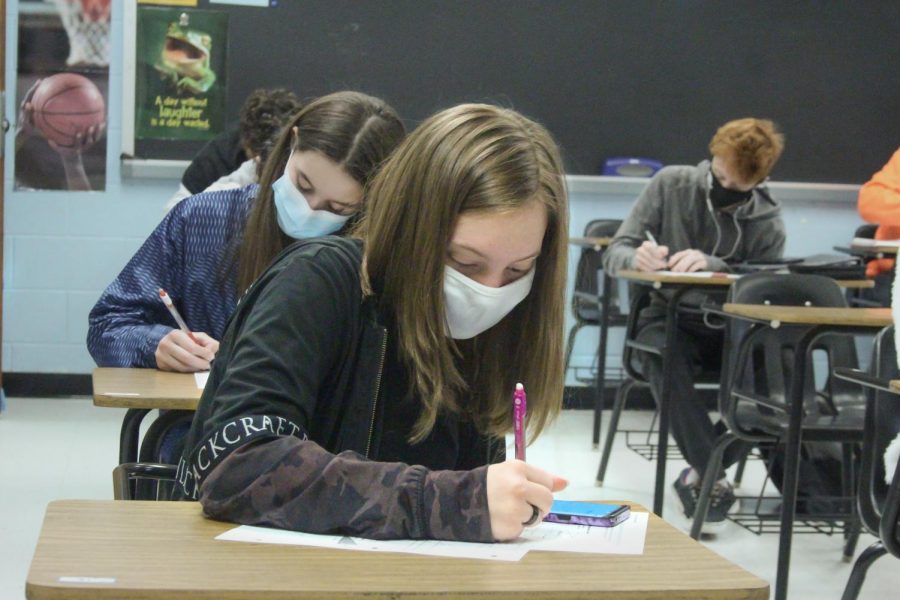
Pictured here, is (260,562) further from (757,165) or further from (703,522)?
(757,165)

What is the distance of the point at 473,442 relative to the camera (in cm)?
146

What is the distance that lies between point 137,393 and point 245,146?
6.40 feet

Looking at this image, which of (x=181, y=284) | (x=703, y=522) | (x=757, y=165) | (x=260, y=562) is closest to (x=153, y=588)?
(x=260, y=562)

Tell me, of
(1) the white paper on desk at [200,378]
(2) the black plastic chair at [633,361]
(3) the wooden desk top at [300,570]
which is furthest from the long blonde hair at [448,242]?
(2) the black plastic chair at [633,361]

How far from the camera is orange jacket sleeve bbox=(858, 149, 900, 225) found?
4652 mm

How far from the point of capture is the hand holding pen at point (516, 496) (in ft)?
3.47

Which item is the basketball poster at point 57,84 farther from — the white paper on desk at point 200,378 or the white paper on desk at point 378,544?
the white paper on desk at point 378,544

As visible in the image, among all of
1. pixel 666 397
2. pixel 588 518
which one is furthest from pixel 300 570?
pixel 666 397

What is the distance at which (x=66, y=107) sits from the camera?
523 centimetres

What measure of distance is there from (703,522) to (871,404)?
139cm

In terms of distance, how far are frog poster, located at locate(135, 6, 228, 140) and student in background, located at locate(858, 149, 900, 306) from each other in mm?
2761

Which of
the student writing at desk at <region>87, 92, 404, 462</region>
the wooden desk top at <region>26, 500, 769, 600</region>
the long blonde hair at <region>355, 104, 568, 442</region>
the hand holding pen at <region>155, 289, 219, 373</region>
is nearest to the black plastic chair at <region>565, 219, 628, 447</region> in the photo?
the student writing at desk at <region>87, 92, 404, 462</region>

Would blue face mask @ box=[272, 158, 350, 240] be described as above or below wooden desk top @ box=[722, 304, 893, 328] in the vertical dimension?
above

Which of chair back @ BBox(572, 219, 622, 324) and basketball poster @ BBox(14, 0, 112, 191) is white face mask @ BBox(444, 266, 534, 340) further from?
basketball poster @ BBox(14, 0, 112, 191)
